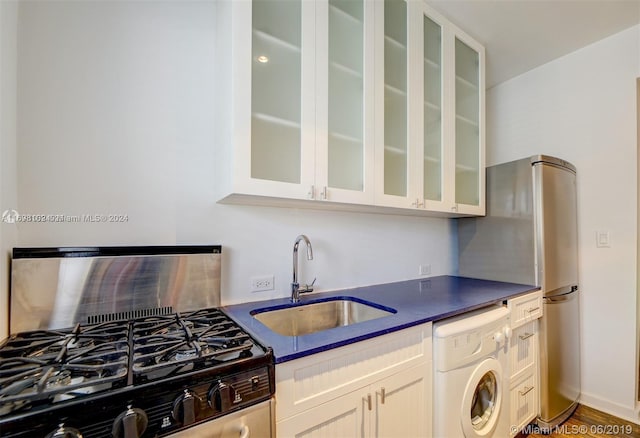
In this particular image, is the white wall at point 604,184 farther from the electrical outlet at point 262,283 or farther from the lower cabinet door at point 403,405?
the electrical outlet at point 262,283

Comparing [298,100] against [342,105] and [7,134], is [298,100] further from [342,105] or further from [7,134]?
[7,134]

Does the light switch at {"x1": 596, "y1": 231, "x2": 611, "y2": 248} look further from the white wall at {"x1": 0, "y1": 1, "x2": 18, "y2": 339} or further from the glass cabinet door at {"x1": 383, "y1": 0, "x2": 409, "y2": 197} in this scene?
the white wall at {"x1": 0, "y1": 1, "x2": 18, "y2": 339}

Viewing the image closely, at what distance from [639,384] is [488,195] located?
61.9 inches

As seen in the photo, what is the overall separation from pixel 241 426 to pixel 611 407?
2.55m

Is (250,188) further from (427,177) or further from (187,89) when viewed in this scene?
(427,177)

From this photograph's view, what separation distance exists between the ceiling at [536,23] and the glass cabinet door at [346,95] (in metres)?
0.64

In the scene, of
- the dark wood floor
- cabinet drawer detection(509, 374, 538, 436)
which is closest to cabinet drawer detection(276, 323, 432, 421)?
cabinet drawer detection(509, 374, 538, 436)

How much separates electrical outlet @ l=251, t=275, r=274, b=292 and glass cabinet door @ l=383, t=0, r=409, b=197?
0.78 metres

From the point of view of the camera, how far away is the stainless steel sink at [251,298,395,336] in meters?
1.40

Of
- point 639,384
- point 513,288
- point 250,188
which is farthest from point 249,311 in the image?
point 639,384

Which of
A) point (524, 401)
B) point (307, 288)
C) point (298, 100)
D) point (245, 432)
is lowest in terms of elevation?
point (524, 401)

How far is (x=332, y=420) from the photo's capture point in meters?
0.96

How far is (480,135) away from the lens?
2.09 meters

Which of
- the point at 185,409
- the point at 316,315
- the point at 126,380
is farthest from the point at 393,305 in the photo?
the point at 126,380
